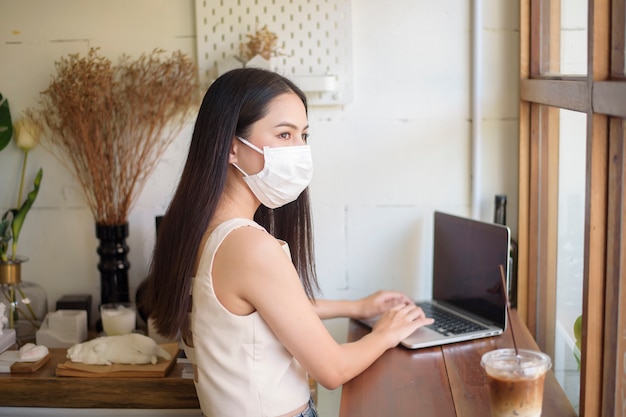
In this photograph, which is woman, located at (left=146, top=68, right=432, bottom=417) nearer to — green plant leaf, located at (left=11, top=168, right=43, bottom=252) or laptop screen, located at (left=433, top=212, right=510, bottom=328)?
laptop screen, located at (left=433, top=212, right=510, bottom=328)

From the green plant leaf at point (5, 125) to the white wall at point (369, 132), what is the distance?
5cm

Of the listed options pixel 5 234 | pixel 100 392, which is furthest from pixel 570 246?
pixel 5 234

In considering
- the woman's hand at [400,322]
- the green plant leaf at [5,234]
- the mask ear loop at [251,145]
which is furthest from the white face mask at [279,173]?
the green plant leaf at [5,234]

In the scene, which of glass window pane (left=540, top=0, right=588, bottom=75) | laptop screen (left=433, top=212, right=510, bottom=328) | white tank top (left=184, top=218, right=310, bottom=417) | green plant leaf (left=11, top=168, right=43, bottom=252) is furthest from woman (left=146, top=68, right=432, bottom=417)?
green plant leaf (left=11, top=168, right=43, bottom=252)

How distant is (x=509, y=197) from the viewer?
99.8 inches

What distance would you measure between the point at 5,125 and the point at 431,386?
155cm

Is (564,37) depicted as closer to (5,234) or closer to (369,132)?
(369,132)

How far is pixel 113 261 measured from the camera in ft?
8.38

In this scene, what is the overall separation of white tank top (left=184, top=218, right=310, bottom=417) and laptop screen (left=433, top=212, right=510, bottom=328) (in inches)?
25.9

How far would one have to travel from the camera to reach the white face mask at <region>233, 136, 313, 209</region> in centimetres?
175

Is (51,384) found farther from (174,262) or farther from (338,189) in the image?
(338,189)

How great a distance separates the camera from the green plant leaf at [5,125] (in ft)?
8.41

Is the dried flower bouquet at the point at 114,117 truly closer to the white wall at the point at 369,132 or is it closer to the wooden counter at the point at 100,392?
the white wall at the point at 369,132

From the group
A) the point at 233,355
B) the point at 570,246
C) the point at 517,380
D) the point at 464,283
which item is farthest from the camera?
the point at 464,283
